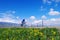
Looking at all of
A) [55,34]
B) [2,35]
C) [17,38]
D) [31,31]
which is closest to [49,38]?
[55,34]

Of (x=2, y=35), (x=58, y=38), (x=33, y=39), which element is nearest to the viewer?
(x=58, y=38)

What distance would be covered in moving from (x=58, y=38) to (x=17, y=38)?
2768 millimetres

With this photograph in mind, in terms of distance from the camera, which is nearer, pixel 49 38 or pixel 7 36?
pixel 49 38

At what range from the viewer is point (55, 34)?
1144 cm

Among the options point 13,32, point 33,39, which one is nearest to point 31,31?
point 33,39

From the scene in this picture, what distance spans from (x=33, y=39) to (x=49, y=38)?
1107 millimetres

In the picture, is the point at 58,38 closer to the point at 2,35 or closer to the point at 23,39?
the point at 23,39

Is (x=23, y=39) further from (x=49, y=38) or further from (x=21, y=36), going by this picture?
(x=49, y=38)

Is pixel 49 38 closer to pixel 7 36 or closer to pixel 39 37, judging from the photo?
pixel 39 37

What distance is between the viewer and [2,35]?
12.7 m

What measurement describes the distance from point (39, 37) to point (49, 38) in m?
0.64

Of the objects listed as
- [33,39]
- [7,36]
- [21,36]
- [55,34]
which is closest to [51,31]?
[55,34]

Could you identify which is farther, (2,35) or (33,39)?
(2,35)

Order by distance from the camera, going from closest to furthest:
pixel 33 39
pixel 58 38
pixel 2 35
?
pixel 58 38
pixel 33 39
pixel 2 35
